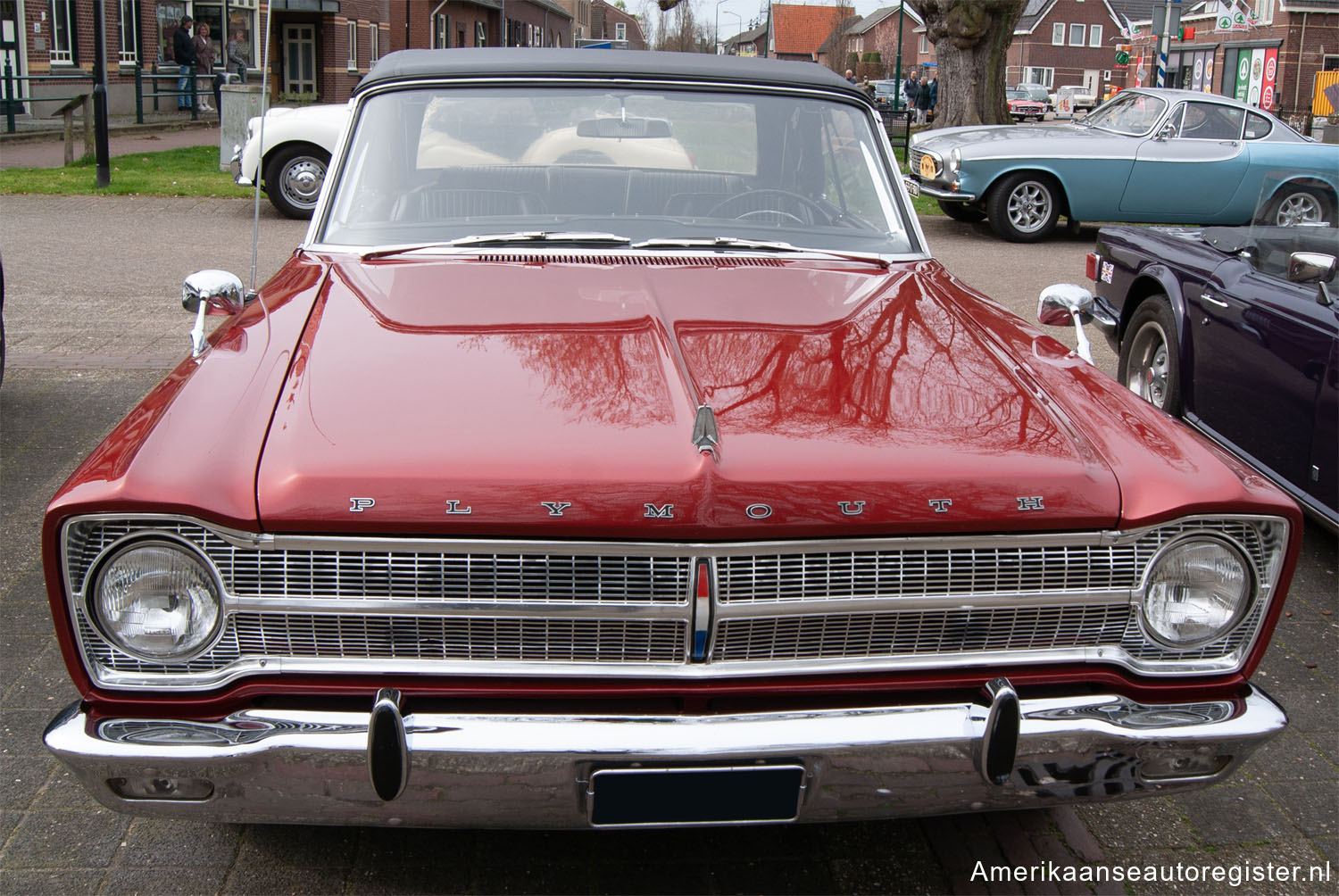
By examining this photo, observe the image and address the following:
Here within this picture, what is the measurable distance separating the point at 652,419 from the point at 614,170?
153 cm

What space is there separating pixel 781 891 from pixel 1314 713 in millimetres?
1752

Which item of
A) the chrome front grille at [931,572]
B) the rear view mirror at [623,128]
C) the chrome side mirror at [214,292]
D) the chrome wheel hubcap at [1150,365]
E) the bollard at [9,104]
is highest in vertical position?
the bollard at [9,104]

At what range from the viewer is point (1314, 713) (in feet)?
11.1

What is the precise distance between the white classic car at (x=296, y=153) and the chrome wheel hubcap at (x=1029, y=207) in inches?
254

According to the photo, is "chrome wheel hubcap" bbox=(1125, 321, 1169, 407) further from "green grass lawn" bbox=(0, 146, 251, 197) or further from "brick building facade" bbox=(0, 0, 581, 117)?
"green grass lawn" bbox=(0, 146, 251, 197)

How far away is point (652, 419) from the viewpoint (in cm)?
223

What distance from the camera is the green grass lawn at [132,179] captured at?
13.1m

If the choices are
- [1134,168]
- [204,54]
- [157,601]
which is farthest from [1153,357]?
[204,54]

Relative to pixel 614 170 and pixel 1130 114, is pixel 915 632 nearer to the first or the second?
pixel 614 170

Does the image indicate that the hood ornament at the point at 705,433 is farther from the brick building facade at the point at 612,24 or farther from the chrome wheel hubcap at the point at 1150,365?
the brick building facade at the point at 612,24

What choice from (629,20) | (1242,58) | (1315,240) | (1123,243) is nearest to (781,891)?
(1315,240)

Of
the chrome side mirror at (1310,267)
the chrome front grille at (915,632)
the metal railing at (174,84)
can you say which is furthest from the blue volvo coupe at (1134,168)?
the metal railing at (174,84)

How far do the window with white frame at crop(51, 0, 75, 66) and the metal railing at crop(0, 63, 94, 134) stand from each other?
2.64 ft

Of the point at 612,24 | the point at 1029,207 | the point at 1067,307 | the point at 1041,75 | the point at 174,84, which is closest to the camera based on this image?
the point at 1067,307
